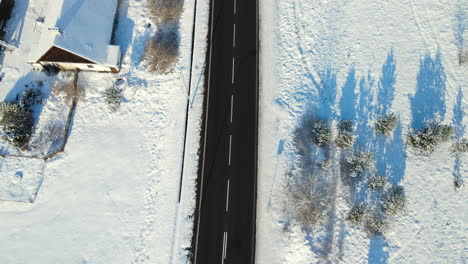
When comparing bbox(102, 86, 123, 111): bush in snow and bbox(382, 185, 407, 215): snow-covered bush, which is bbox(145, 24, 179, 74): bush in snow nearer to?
bbox(102, 86, 123, 111): bush in snow

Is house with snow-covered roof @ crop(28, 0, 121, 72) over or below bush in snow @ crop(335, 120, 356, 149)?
over

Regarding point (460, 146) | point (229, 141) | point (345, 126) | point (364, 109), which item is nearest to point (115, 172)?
point (229, 141)

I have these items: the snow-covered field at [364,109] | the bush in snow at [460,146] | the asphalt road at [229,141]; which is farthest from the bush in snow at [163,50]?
the bush in snow at [460,146]

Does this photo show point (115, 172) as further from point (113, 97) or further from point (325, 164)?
point (325, 164)

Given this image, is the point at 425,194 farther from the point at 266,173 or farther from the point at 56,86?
the point at 56,86

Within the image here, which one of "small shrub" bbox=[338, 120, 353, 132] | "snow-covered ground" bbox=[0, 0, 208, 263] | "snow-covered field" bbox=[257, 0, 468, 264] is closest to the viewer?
"snow-covered field" bbox=[257, 0, 468, 264]

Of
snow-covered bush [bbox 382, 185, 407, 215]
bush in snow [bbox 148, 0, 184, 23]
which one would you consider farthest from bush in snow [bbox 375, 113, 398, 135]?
bush in snow [bbox 148, 0, 184, 23]
